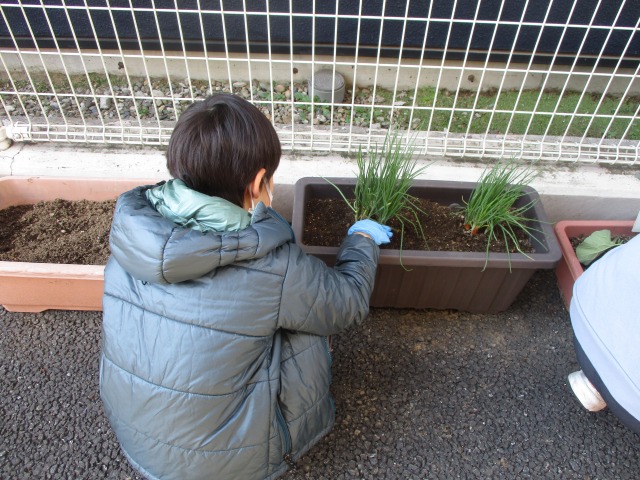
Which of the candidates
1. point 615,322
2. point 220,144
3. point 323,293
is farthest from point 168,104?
point 615,322

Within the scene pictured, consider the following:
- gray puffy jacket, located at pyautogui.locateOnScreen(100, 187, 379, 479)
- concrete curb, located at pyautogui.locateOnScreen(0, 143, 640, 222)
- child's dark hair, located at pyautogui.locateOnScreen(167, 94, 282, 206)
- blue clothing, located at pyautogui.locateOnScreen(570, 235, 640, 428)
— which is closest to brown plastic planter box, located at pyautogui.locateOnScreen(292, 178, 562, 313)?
concrete curb, located at pyautogui.locateOnScreen(0, 143, 640, 222)

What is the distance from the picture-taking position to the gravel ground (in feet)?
5.37

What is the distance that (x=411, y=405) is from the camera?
5.87 feet

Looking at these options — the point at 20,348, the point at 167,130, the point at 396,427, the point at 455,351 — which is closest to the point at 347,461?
the point at 396,427

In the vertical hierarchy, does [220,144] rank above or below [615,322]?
above

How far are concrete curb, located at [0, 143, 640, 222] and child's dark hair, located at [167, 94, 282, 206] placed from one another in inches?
39.3

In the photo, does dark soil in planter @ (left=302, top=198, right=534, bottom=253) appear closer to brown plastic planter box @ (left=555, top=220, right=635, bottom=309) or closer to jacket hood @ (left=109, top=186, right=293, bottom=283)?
brown plastic planter box @ (left=555, top=220, right=635, bottom=309)

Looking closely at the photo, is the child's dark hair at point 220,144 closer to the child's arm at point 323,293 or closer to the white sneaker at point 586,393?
the child's arm at point 323,293

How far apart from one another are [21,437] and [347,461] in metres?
1.16

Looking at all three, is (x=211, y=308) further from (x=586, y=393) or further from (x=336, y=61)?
(x=336, y=61)

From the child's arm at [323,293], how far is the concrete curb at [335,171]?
2.79 ft

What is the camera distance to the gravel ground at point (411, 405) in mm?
1638

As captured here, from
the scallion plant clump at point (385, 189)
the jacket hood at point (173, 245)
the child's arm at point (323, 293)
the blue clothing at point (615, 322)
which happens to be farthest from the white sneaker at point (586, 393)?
the jacket hood at point (173, 245)

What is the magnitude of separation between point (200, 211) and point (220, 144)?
0.17 m
